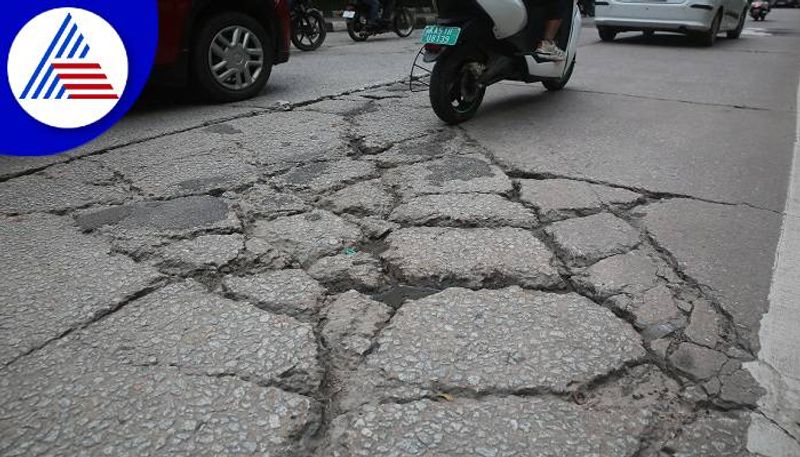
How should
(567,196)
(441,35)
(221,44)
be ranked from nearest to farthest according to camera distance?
1. (567,196)
2. (441,35)
3. (221,44)

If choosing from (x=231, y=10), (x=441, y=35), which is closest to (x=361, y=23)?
(x=231, y=10)

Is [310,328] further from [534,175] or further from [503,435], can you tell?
[534,175]

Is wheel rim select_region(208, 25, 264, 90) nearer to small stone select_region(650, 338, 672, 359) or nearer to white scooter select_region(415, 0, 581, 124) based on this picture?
white scooter select_region(415, 0, 581, 124)

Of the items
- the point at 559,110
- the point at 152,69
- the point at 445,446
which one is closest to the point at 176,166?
→ the point at 152,69

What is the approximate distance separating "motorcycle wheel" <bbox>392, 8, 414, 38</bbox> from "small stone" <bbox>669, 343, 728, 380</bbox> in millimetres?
10332

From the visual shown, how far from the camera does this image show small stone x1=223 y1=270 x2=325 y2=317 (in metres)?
2.12

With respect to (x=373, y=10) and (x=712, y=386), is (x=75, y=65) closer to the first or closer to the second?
(x=712, y=386)

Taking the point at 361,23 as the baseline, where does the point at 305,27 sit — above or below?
above

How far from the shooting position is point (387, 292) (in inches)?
88.9

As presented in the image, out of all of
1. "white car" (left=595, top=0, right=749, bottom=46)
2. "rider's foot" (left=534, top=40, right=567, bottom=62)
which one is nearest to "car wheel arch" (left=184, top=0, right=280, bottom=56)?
"rider's foot" (left=534, top=40, right=567, bottom=62)

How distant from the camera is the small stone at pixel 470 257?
2.33 m

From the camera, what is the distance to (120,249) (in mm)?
2525

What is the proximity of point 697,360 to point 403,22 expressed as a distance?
35.3ft

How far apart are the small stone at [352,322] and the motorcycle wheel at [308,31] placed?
7468 millimetres
